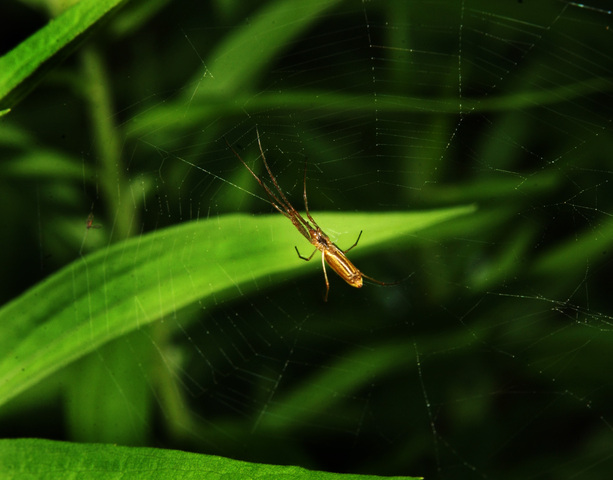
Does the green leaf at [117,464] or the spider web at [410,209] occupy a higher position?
the spider web at [410,209]

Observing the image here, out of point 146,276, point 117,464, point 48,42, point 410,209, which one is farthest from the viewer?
point 410,209

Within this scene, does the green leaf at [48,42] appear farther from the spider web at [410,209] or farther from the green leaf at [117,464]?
the spider web at [410,209]

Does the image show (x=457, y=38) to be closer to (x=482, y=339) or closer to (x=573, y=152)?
(x=573, y=152)

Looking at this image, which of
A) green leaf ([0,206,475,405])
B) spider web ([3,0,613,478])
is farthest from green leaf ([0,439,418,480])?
spider web ([3,0,613,478])

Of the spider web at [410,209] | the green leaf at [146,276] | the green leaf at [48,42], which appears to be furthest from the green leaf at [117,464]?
the spider web at [410,209]

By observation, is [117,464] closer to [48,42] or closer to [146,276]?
[146,276]

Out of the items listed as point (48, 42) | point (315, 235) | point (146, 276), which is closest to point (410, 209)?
point (315, 235)
